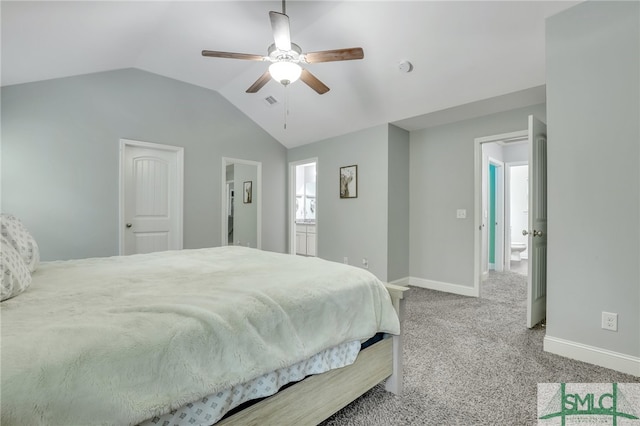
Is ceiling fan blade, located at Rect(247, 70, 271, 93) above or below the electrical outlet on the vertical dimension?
above

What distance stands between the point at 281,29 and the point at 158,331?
1951 mm

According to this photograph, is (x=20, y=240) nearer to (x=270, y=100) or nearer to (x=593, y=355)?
(x=270, y=100)

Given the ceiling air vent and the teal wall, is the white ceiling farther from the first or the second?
the teal wall

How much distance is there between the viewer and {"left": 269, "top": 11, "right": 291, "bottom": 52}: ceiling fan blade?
192 cm

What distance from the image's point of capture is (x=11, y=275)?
1.14 metres

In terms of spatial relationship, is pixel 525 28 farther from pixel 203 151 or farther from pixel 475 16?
pixel 203 151

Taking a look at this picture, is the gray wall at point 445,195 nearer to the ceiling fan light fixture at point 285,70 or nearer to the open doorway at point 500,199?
the open doorway at point 500,199

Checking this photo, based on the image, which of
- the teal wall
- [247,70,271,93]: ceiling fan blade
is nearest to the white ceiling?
[247,70,271,93]: ceiling fan blade

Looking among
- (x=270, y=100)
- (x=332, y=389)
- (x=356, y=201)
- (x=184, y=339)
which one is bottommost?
(x=332, y=389)

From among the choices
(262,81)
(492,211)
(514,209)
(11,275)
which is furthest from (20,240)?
(514,209)

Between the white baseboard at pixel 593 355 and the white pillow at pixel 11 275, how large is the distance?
10.4ft

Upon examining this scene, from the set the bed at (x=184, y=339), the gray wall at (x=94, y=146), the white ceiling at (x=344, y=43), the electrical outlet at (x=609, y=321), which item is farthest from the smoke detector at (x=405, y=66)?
the gray wall at (x=94, y=146)

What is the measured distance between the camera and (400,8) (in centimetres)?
249

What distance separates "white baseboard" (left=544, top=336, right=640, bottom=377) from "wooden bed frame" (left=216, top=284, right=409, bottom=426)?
1384mm
